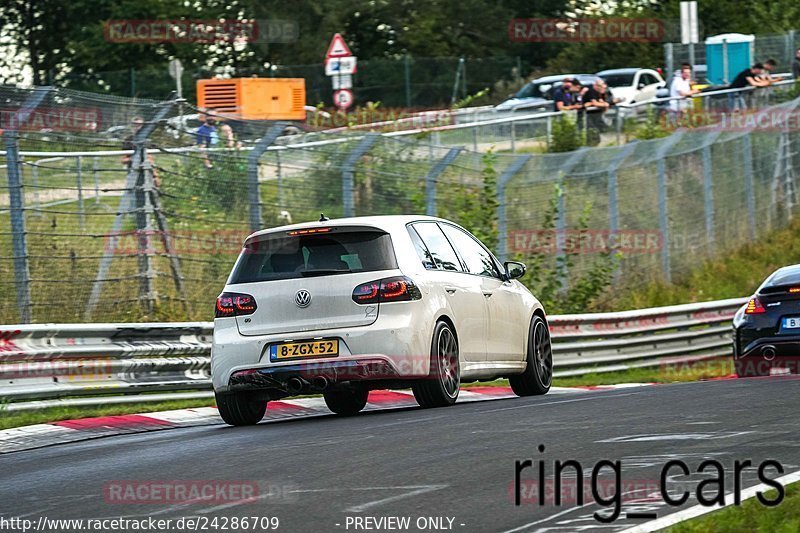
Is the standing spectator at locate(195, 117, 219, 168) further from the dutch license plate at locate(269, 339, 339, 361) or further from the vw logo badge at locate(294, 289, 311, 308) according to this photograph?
the dutch license plate at locate(269, 339, 339, 361)

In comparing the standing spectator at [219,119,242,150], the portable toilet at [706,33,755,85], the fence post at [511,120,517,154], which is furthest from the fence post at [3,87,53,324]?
the portable toilet at [706,33,755,85]

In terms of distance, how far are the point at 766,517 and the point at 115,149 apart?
463 inches

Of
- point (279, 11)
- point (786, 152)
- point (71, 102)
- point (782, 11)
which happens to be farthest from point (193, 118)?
point (279, 11)

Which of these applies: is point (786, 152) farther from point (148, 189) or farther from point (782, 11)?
point (782, 11)

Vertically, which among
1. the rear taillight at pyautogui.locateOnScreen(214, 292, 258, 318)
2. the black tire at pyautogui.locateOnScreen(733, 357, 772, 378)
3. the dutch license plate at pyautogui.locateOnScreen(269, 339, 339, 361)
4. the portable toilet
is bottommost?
the black tire at pyautogui.locateOnScreen(733, 357, 772, 378)

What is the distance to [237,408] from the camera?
478 inches

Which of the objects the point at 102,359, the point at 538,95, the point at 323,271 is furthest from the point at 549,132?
the point at 323,271

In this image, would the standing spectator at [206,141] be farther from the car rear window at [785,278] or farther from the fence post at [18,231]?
the car rear window at [785,278]

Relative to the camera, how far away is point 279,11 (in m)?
63.5

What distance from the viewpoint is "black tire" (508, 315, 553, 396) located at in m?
14.2

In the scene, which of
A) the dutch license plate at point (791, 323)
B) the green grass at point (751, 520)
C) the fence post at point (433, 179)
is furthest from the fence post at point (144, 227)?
the green grass at point (751, 520)

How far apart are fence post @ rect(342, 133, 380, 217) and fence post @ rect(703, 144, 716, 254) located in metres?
9.02
